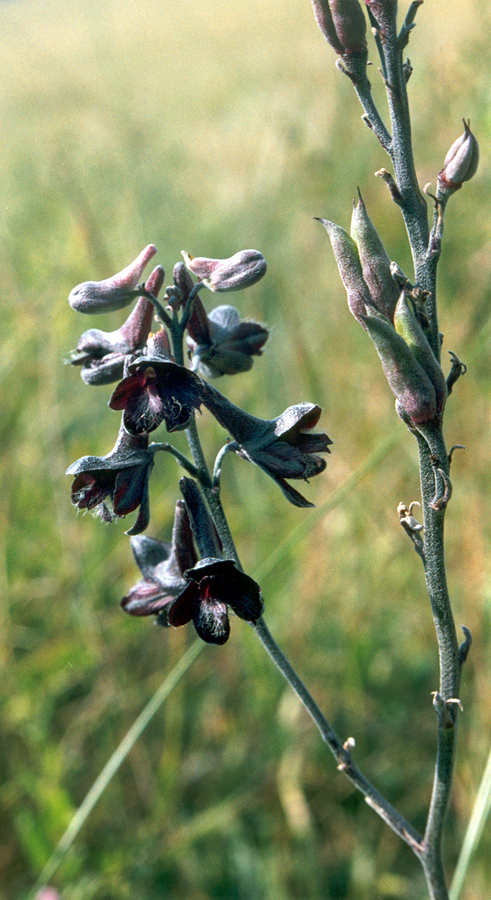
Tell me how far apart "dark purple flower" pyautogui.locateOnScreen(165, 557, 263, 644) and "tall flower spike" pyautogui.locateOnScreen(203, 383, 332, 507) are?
0.63ft

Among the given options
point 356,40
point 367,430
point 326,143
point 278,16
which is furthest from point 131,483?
point 278,16

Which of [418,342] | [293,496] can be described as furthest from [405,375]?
[293,496]

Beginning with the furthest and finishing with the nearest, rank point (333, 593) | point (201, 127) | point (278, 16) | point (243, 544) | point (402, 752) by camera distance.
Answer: point (278, 16), point (201, 127), point (243, 544), point (333, 593), point (402, 752)

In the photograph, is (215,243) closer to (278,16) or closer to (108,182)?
(108,182)

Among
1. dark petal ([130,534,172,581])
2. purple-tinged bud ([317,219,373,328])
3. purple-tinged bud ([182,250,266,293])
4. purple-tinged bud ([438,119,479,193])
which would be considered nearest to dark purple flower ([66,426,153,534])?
dark petal ([130,534,172,581])

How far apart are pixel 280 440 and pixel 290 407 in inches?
3.7

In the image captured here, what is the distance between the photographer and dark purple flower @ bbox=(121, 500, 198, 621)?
1524 millimetres

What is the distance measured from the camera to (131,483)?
4.49 ft

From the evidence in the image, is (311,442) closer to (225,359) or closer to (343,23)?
(225,359)

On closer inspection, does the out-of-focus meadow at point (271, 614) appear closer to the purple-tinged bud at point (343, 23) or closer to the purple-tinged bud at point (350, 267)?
the purple-tinged bud at point (350, 267)

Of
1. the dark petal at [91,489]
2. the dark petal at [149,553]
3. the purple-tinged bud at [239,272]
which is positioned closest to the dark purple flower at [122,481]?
the dark petal at [91,489]

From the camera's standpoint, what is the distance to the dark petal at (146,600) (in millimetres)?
1573

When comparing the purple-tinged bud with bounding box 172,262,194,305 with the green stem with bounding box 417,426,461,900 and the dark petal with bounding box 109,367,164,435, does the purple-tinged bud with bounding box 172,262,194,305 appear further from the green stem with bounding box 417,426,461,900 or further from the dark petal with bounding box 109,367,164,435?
the green stem with bounding box 417,426,461,900

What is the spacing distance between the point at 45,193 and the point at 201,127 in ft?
6.40
